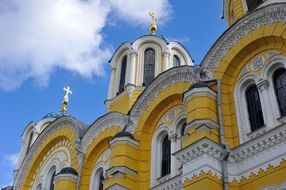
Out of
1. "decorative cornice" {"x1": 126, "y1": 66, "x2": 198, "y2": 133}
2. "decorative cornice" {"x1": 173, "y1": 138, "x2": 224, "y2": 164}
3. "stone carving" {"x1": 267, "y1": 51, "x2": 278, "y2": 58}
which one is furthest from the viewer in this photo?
"decorative cornice" {"x1": 126, "y1": 66, "x2": 198, "y2": 133}

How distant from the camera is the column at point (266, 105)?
535 inches

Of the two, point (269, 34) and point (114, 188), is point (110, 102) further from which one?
point (269, 34)

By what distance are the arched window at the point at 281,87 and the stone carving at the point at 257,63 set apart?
0.58m

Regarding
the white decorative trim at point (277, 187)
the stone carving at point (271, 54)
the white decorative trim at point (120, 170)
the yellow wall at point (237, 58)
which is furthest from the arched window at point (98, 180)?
the stone carving at point (271, 54)

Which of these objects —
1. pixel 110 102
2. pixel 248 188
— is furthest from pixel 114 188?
pixel 110 102

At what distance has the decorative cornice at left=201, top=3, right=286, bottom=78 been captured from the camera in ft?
49.2

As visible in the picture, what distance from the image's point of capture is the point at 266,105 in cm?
1405

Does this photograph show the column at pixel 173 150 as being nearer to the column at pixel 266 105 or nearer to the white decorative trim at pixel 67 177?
the column at pixel 266 105

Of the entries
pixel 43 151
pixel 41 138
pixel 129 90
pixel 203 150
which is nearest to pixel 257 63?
pixel 203 150

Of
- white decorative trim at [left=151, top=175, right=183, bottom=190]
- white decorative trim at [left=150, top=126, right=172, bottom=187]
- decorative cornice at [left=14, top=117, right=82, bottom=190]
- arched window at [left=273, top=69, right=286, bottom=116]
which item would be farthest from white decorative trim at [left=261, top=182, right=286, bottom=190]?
decorative cornice at [left=14, top=117, right=82, bottom=190]

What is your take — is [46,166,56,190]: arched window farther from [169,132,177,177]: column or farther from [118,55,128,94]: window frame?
[169,132,177,177]: column

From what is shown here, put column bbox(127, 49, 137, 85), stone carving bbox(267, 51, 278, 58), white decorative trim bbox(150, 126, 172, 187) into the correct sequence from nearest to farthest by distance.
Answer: stone carving bbox(267, 51, 278, 58), white decorative trim bbox(150, 126, 172, 187), column bbox(127, 49, 137, 85)

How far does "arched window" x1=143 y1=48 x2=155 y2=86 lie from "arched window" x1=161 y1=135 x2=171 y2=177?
6778mm

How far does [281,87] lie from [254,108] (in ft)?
3.50
